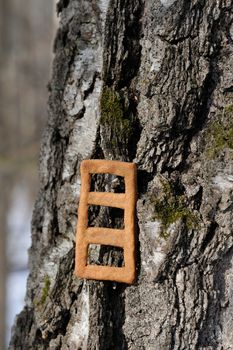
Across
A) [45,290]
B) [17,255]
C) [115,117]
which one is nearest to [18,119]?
[17,255]

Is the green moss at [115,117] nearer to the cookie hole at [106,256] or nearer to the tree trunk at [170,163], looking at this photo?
the tree trunk at [170,163]

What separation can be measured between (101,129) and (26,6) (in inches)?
353

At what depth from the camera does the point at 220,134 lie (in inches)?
42.9

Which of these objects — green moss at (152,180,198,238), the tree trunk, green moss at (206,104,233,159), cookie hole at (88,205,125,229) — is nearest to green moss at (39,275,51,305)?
the tree trunk

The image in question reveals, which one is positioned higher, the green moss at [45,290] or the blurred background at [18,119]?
the blurred background at [18,119]

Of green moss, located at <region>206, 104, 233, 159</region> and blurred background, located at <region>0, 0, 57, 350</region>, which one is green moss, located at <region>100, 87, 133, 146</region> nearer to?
green moss, located at <region>206, 104, 233, 159</region>

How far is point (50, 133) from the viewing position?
1336 mm

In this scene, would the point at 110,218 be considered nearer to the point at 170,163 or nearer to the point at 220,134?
the point at 170,163

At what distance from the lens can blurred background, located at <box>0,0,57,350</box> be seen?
5961 millimetres

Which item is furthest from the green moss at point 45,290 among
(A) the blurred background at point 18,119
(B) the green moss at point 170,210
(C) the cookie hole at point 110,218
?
(A) the blurred background at point 18,119

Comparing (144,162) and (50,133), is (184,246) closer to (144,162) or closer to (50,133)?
(144,162)

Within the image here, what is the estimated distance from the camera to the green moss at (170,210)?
108 centimetres

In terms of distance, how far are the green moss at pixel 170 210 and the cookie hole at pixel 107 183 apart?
0.07 meters

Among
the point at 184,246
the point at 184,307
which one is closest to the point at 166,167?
the point at 184,246
